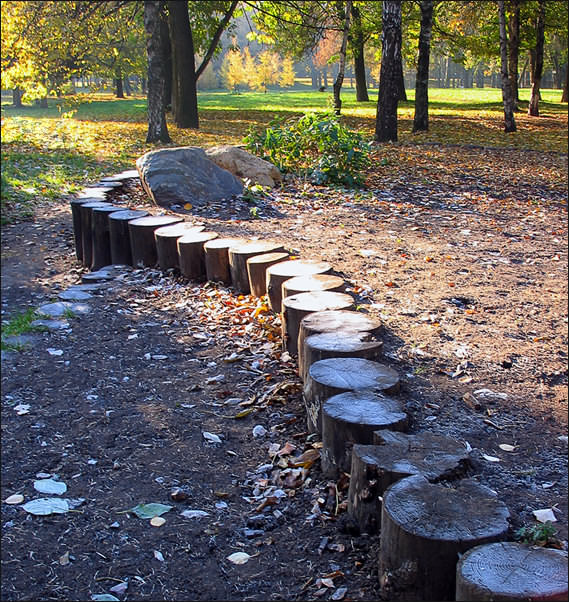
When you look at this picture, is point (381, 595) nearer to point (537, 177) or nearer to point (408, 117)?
point (537, 177)

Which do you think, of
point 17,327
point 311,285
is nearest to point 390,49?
point 311,285

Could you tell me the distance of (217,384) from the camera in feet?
14.7

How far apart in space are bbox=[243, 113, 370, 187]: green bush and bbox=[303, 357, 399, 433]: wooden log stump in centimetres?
709

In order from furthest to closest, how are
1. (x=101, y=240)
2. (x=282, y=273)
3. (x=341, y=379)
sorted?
(x=101, y=240) → (x=282, y=273) → (x=341, y=379)

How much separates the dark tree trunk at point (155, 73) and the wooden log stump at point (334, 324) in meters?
12.9

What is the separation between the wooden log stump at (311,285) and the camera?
15.5ft

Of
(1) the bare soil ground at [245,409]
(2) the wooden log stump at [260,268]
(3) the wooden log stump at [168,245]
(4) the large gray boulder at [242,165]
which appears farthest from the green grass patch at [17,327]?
(4) the large gray boulder at [242,165]

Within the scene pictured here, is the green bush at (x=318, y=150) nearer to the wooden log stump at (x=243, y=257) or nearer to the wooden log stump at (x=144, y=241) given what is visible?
the wooden log stump at (x=144, y=241)

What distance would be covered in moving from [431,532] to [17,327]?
4348 mm

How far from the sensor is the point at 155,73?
1570 cm

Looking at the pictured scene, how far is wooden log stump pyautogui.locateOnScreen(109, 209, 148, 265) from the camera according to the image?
7.46 m

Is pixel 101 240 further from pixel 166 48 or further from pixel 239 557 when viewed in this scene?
pixel 166 48

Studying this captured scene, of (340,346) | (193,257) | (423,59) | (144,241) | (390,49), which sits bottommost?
(340,346)

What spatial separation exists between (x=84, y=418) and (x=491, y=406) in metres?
2.38
